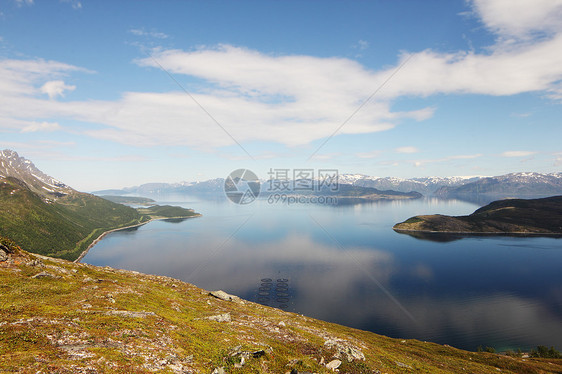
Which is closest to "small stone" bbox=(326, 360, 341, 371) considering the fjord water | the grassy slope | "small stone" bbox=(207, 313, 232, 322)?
the grassy slope

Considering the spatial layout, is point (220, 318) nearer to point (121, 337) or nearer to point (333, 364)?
point (121, 337)

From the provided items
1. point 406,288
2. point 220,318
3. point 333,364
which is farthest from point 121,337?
point 406,288

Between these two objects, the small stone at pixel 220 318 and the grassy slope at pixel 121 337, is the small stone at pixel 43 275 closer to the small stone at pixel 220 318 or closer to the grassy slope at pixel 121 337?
the grassy slope at pixel 121 337

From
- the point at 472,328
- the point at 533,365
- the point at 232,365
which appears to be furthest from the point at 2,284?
the point at 472,328

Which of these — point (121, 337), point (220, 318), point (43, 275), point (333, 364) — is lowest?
point (220, 318)

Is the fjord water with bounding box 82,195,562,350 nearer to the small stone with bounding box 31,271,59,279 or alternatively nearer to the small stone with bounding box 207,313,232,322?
the small stone with bounding box 207,313,232,322

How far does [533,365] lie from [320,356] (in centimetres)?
6384

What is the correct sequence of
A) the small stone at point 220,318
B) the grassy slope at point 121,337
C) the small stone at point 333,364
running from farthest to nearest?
the small stone at point 220,318, the small stone at point 333,364, the grassy slope at point 121,337

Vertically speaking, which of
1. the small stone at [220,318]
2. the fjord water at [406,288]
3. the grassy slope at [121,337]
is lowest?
the fjord water at [406,288]

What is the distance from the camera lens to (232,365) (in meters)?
24.2

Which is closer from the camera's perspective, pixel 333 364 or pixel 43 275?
pixel 333 364

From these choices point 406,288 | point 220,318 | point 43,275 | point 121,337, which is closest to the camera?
point 121,337

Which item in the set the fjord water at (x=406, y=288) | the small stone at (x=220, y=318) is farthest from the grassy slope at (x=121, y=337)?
the fjord water at (x=406, y=288)

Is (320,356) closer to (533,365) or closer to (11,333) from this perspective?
(11,333)
